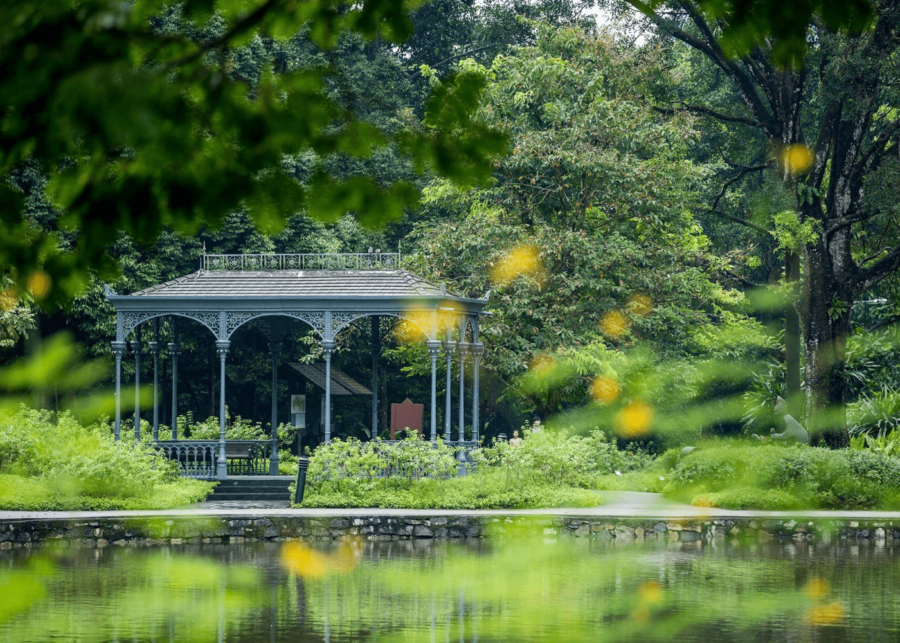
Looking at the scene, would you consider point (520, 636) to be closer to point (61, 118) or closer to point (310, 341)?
point (61, 118)

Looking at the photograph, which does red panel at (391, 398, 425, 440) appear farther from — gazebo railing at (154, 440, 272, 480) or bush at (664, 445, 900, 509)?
bush at (664, 445, 900, 509)

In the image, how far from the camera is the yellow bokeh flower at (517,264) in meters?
27.7

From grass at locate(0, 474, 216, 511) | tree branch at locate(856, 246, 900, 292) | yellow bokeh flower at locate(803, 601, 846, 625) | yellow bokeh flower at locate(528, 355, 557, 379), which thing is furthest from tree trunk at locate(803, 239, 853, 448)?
grass at locate(0, 474, 216, 511)

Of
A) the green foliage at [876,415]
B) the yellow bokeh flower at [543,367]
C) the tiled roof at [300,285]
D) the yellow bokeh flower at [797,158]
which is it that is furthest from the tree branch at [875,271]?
the tiled roof at [300,285]

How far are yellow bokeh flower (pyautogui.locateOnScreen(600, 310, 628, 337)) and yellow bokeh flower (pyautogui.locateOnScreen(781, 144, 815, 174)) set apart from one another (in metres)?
5.26

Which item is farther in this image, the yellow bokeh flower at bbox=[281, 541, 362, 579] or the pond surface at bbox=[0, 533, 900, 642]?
the yellow bokeh flower at bbox=[281, 541, 362, 579]

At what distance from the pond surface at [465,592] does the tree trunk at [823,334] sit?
6007mm

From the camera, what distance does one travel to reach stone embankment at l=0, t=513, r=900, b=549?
717 inches

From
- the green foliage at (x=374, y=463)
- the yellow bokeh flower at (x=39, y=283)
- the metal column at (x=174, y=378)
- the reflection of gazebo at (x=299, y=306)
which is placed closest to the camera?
the yellow bokeh flower at (x=39, y=283)

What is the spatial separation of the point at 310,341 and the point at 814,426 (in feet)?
39.3

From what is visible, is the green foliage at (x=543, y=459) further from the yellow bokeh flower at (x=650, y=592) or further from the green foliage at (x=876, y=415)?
the yellow bokeh flower at (x=650, y=592)

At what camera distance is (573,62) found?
28.5 meters

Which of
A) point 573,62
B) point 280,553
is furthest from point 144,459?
point 573,62

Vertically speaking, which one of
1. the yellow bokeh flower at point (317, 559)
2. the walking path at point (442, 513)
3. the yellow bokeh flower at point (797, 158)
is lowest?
the yellow bokeh flower at point (317, 559)
